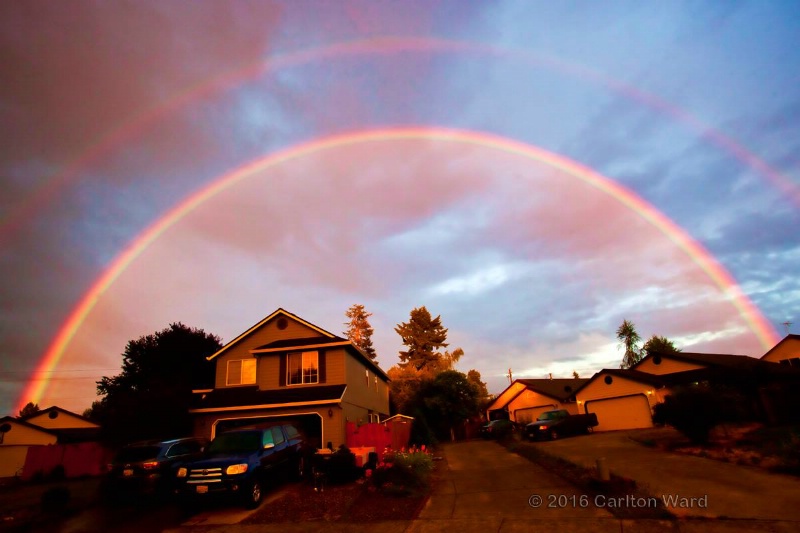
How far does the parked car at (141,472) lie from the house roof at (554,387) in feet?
110

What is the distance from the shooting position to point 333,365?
23438 millimetres

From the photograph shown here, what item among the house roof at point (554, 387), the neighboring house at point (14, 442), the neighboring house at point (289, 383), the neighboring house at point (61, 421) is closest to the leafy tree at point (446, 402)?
Result: the house roof at point (554, 387)

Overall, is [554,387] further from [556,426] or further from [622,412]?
[556,426]

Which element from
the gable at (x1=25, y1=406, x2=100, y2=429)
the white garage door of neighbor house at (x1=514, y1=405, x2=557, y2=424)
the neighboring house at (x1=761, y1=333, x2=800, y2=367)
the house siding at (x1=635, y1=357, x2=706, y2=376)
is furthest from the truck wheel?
the neighboring house at (x1=761, y1=333, x2=800, y2=367)

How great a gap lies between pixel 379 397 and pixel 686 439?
2032 centimetres

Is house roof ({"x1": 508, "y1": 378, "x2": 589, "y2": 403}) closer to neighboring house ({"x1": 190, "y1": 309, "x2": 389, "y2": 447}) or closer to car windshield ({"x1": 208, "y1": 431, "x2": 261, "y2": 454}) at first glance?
neighboring house ({"x1": 190, "y1": 309, "x2": 389, "y2": 447})

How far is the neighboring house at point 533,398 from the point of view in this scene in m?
40.0

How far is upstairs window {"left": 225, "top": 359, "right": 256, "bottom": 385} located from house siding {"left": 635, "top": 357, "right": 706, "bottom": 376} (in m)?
31.2

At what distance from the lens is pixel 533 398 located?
144ft

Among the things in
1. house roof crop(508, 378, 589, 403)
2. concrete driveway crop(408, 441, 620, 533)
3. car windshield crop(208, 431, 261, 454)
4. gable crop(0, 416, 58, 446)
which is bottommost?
concrete driveway crop(408, 441, 620, 533)

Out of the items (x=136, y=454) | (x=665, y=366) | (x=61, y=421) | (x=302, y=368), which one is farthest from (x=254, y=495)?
(x=61, y=421)

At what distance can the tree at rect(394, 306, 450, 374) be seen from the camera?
2373 inches

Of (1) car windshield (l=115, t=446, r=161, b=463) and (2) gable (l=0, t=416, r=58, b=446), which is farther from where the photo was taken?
(2) gable (l=0, t=416, r=58, b=446)

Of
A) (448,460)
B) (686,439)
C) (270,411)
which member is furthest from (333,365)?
(686,439)
